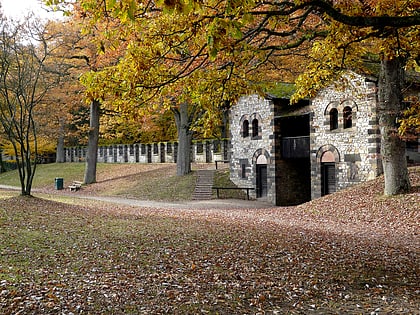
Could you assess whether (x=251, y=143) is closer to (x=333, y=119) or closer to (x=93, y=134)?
(x=333, y=119)

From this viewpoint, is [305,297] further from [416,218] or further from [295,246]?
[416,218]

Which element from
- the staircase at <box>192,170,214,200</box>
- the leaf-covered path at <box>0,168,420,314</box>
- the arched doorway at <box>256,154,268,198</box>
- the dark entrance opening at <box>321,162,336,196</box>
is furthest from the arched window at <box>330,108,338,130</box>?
the leaf-covered path at <box>0,168,420,314</box>

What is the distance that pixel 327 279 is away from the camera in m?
7.95

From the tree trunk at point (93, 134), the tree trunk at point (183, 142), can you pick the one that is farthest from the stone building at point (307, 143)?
the tree trunk at point (93, 134)

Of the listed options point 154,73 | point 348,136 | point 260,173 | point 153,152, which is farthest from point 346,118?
point 153,152

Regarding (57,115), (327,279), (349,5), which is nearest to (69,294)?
(327,279)

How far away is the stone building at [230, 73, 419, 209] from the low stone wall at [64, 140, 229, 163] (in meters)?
7.68

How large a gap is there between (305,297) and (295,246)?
3930 millimetres

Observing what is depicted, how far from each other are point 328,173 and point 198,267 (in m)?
17.0

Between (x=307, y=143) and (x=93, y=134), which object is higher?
(x=93, y=134)

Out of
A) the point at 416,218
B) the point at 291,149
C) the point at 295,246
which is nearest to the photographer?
the point at 295,246

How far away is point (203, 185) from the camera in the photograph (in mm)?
29797

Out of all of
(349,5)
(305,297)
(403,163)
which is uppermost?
(349,5)

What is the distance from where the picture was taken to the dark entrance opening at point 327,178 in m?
23.7
